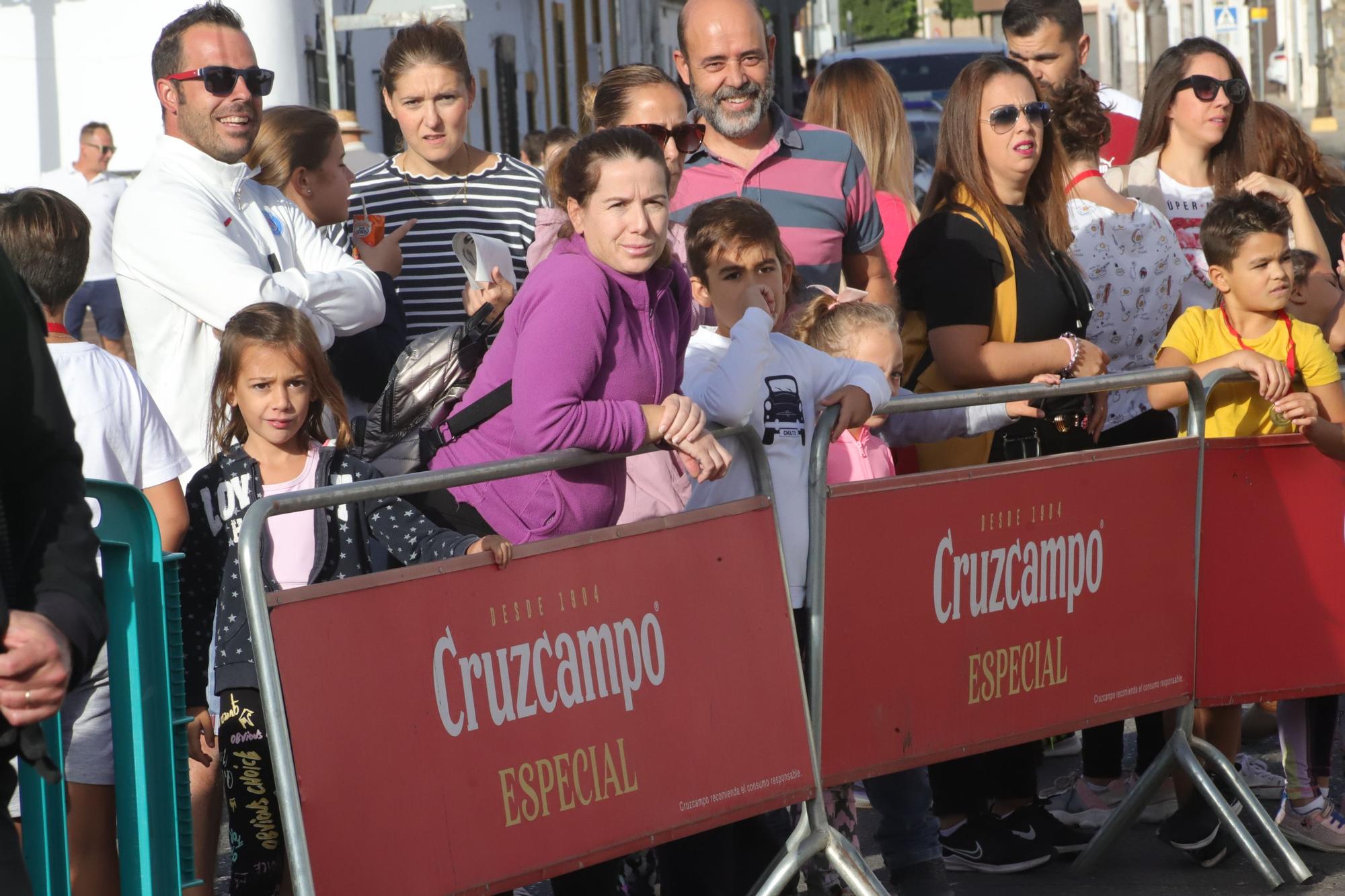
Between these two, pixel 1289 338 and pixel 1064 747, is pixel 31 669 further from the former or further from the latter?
pixel 1064 747

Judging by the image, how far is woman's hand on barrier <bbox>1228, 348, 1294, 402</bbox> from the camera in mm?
4902

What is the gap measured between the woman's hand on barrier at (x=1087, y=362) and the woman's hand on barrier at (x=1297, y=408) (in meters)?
0.49

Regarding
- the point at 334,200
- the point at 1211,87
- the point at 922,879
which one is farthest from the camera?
the point at 1211,87

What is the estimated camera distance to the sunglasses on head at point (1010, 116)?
5148mm

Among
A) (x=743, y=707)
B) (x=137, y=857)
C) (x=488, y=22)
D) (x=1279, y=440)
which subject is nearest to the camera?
(x=137, y=857)

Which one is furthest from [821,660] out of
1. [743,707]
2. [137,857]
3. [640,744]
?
[137,857]

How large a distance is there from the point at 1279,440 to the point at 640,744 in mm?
2269

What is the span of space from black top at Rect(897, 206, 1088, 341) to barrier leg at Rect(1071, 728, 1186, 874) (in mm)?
1234

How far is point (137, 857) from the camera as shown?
3271mm

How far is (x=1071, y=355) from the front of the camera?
5.00m

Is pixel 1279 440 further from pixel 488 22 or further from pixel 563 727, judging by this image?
pixel 488 22

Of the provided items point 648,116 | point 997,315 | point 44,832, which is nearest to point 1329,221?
point 997,315

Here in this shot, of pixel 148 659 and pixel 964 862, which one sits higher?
pixel 148 659

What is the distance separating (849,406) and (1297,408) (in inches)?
59.5
